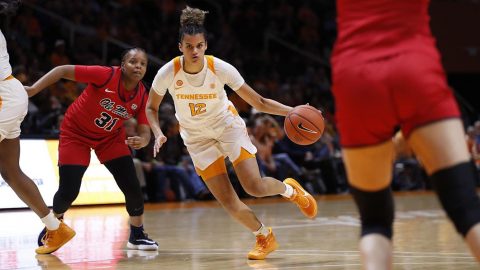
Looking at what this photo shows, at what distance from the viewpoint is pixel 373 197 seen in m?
2.98

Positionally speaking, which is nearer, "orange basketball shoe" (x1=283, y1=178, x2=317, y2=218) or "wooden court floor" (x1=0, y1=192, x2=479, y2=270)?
"wooden court floor" (x1=0, y1=192, x2=479, y2=270)

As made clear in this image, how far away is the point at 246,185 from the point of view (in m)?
5.94

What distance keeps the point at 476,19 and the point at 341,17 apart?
19.0 metres

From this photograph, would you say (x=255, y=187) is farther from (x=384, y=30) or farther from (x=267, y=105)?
(x=384, y=30)

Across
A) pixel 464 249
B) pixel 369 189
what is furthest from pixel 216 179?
pixel 369 189

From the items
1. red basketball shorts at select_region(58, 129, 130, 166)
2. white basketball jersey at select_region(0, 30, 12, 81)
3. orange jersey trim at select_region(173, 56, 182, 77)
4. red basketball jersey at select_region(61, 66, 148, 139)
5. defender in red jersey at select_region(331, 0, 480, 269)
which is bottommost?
red basketball shorts at select_region(58, 129, 130, 166)

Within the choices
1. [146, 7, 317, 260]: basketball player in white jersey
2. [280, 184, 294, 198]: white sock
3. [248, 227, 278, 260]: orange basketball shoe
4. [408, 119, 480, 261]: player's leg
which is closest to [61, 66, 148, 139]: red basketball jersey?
[146, 7, 317, 260]: basketball player in white jersey

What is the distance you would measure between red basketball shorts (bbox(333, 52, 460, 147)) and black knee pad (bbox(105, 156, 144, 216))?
381cm

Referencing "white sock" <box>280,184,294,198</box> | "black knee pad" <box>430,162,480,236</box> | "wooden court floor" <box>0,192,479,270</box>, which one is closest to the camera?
"black knee pad" <box>430,162,480,236</box>

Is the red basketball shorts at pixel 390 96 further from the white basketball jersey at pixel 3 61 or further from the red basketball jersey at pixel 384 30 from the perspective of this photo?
the white basketball jersey at pixel 3 61

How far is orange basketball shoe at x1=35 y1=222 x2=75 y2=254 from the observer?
20.3ft

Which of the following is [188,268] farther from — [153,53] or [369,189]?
[153,53]

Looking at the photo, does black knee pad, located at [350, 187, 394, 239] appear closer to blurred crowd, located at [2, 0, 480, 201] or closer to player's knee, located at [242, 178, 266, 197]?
player's knee, located at [242, 178, 266, 197]

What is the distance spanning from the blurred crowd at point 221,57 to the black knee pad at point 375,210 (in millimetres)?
7540
